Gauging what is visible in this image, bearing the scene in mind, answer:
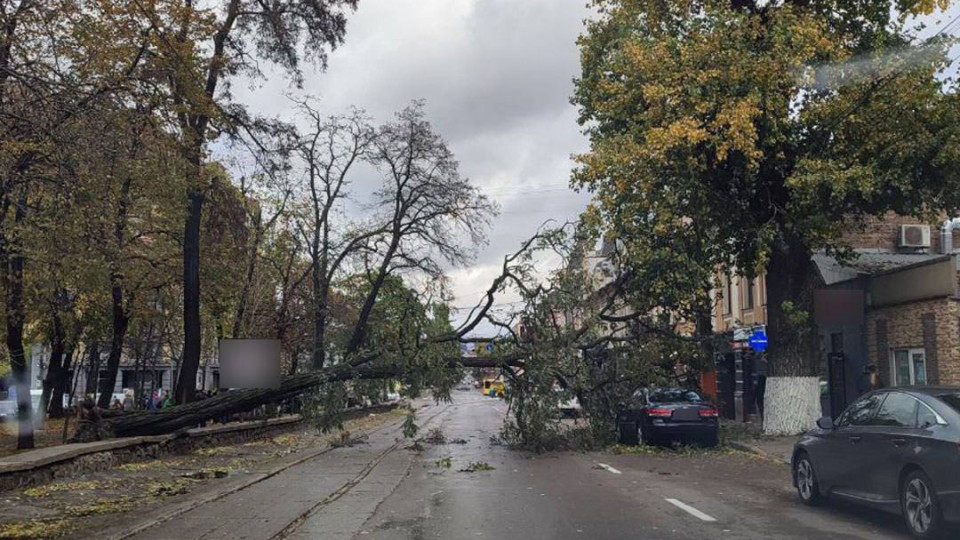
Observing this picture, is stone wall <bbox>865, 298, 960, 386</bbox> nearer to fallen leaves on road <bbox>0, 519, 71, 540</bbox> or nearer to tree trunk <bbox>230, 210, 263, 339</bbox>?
fallen leaves on road <bbox>0, 519, 71, 540</bbox>

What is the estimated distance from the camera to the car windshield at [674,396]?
20.8 m

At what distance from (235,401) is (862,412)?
15.6 metres

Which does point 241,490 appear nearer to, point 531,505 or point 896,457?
point 531,505

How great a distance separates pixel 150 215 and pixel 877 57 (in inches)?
696

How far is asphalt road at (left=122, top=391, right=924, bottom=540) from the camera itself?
31.1ft

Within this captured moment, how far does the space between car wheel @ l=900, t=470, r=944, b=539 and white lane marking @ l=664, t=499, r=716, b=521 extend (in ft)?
7.12

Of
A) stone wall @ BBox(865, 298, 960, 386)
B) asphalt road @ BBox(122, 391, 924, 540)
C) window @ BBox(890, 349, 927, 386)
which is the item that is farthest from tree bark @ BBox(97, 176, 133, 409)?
window @ BBox(890, 349, 927, 386)

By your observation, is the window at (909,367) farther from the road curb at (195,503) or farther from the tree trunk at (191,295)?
the tree trunk at (191,295)

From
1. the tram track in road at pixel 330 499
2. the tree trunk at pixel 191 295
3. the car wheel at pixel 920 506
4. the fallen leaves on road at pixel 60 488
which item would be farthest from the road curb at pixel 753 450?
the tree trunk at pixel 191 295

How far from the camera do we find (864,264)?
81.5 ft

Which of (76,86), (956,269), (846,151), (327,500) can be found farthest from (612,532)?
(956,269)

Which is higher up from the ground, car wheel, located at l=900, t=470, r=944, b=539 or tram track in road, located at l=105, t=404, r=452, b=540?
car wheel, located at l=900, t=470, r=944, b=539

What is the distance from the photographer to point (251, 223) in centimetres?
3294

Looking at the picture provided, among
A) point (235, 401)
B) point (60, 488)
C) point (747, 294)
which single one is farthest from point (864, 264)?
point (60, 488)
